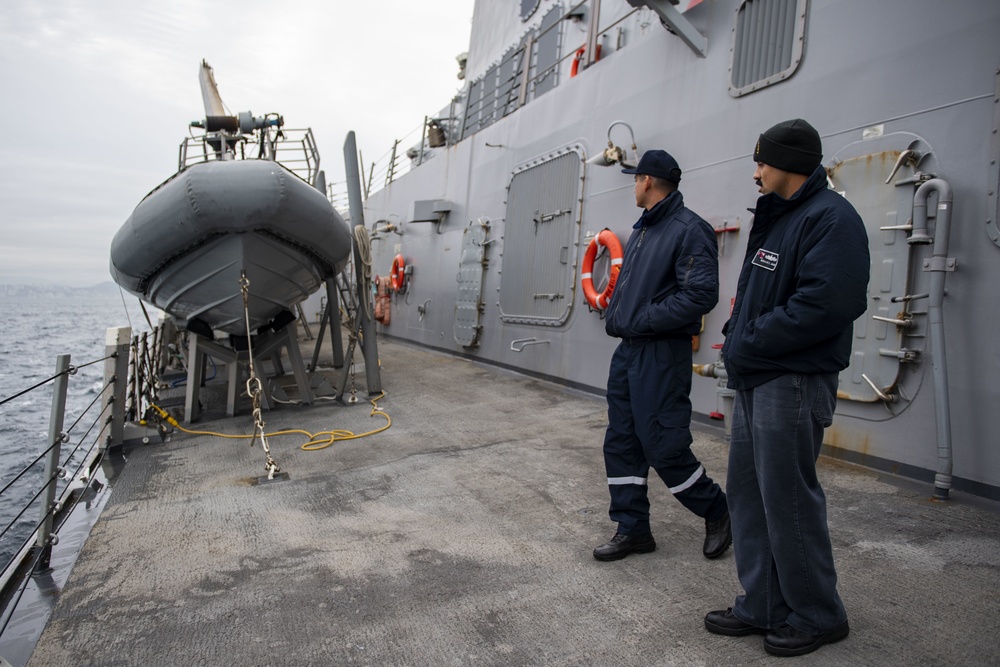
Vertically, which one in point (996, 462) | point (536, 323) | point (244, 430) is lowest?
point (244, 430)

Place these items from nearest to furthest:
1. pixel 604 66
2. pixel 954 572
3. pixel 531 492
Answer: pixel 954 572
pixel 531 492
pixel 604 66

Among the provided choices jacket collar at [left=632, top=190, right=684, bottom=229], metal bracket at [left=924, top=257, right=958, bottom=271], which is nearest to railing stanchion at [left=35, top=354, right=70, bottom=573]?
jacket collar at [left=632, top=190, right=684, bottom=229]

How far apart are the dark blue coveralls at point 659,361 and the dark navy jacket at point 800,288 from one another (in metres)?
0.42

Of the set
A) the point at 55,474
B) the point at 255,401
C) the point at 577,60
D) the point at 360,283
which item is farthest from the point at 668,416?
the point at 577,60

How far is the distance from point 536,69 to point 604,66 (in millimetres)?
2491

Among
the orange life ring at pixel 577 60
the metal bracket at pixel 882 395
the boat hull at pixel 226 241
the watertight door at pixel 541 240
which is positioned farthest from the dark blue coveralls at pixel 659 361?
the orange life ring at pixel 577 60

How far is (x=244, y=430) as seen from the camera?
486 centimetres

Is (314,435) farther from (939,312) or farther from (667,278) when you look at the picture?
(939,312)

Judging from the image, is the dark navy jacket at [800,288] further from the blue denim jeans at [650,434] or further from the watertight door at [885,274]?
the watertight door at [885,274]

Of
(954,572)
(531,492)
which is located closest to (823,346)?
(954,572)

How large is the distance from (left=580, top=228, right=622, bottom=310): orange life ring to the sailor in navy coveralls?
2.76m

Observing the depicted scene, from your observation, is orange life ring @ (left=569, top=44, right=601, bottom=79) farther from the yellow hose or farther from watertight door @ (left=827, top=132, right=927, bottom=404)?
the yellow hose

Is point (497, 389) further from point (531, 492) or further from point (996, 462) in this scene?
point (996, 462)

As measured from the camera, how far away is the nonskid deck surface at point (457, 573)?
1.74 meters
